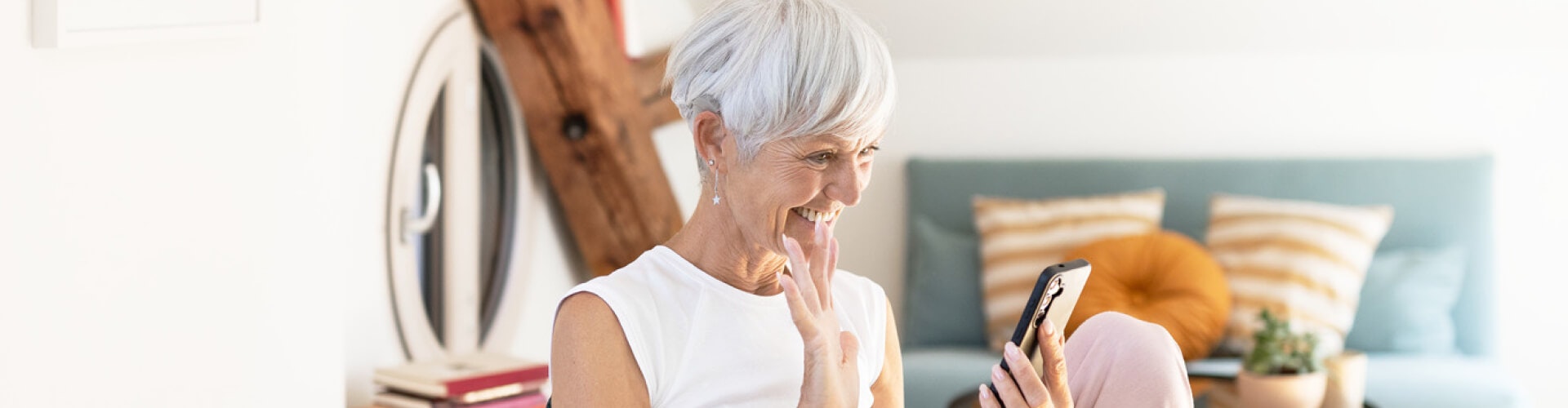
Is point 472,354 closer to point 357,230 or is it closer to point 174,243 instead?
point 357,230

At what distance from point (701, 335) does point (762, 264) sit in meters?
0.09

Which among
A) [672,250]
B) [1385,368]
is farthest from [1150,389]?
[1385,368]

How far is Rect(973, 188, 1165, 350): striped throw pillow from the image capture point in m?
3.93

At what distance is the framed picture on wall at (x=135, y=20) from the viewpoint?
1.32 metres

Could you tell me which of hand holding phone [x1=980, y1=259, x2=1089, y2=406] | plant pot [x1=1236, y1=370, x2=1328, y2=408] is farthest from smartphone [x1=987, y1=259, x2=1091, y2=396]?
plant pot [x1=1236, y1=370, x2=1328, y2=408]

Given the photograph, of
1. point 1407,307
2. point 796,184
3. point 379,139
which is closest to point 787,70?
point 796,184

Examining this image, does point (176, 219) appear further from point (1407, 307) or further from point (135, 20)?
point (1407, 307)

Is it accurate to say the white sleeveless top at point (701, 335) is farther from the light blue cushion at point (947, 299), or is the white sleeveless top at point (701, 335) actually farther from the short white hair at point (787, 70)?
the light blue cushion at point (947, 299)

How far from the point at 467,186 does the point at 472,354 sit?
17.0 inches

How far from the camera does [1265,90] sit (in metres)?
4.26

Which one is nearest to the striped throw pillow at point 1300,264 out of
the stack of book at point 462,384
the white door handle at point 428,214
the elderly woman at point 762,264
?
the stack of book at point 462,384

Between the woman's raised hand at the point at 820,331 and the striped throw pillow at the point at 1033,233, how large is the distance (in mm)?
2748

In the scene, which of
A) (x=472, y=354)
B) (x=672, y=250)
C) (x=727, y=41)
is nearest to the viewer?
(x=727, y=41)

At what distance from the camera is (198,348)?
5.33 feet
